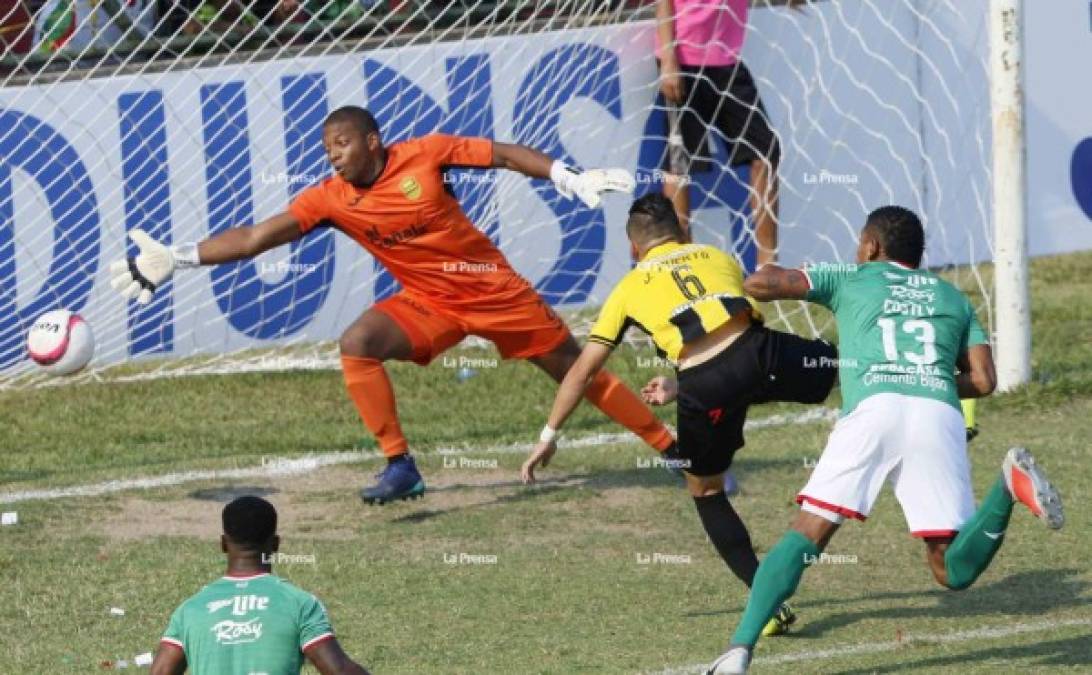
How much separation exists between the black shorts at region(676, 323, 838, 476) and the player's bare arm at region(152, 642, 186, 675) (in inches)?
120

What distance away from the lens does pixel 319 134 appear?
1406 cm

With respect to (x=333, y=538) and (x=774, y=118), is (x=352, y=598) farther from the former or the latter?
(x=774, y=118)

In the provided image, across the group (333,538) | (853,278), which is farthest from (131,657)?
(853,278)

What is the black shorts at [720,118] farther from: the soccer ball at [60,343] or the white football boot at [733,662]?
the white football boot at [733,662]

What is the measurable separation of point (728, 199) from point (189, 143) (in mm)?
3619

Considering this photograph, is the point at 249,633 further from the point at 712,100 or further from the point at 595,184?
the point at 712,100

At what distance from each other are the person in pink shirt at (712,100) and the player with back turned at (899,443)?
631 centimetres

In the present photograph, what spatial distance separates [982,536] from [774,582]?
0.77 metres

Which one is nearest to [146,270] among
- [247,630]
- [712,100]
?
[247,630]

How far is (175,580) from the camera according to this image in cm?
964

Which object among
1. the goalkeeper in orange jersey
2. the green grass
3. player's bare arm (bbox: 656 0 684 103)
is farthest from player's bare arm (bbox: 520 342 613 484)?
player's bare arm (bbox: 656 0 684 103)

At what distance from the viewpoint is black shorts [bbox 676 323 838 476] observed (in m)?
8.84

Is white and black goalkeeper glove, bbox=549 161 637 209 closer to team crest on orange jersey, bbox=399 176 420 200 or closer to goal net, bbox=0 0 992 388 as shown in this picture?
team crest on orange jersey, bbox=399 176 420 200

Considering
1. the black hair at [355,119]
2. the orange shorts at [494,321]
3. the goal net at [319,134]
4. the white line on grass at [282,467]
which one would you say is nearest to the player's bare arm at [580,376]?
the orange shorts at [494,321]
